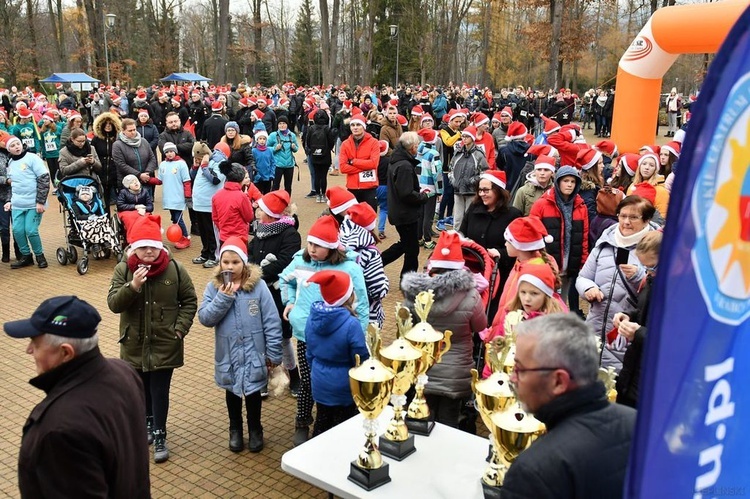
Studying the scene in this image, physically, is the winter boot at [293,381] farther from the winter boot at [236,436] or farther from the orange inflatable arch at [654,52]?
the orange inflatable arch at [654,52]

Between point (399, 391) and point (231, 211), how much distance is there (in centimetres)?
547

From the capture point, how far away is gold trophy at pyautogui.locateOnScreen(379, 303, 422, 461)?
11.6 feet

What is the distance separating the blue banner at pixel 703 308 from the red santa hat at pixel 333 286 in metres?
2.96

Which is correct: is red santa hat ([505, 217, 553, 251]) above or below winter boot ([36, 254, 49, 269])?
above

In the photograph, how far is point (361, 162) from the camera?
34.0 feet

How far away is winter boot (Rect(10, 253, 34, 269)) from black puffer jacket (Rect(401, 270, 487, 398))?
7.70 metres

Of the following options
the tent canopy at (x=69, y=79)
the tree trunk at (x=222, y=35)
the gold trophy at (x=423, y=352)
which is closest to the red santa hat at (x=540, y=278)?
the gold trophy at (x=423, y=352)

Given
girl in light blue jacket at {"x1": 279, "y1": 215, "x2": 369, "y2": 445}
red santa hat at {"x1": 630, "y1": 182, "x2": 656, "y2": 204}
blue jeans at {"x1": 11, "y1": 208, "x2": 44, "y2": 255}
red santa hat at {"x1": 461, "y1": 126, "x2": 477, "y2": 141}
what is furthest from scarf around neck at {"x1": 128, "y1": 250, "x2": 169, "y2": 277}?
red santa hat at {"x1": 461, "y1": 126, "x2": 477, "y2": 141}

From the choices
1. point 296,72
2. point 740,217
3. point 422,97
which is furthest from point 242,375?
point 296,72

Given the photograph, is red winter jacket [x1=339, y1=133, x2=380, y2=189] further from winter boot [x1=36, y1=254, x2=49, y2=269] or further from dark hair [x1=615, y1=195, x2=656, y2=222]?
dark hair [x1=615, y1=195, x2=656, y2=222]

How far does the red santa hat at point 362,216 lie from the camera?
641 cm

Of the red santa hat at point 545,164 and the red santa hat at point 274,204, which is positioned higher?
the red santa hat at point 545,164

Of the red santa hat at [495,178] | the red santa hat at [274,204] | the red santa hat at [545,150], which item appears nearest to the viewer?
the red santa hat at [274,204]

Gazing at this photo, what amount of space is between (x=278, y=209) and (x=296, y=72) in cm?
5552
